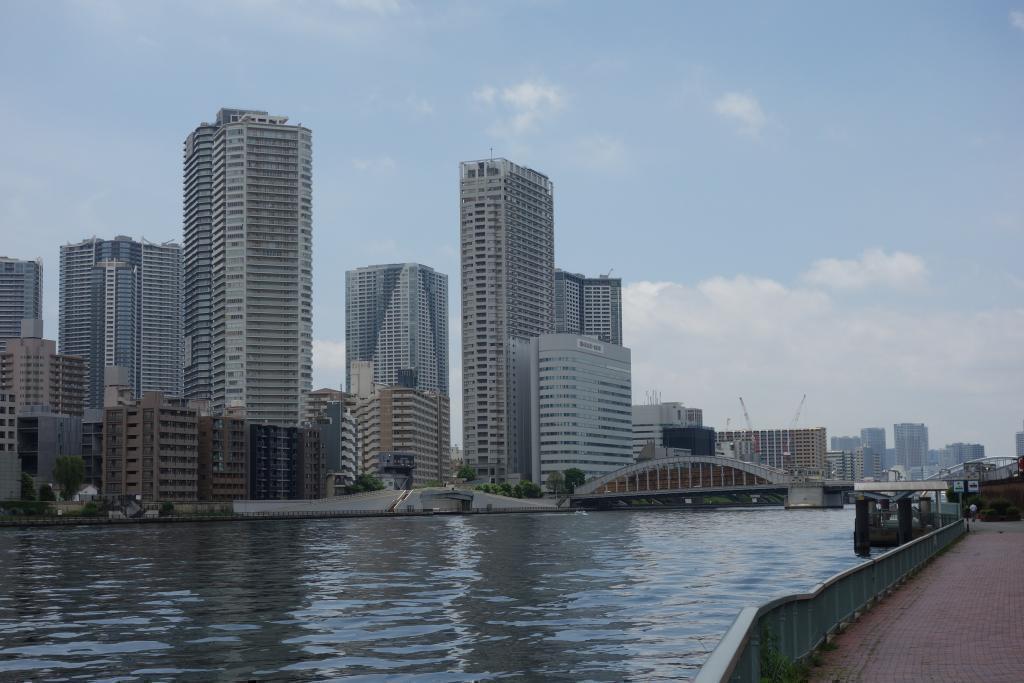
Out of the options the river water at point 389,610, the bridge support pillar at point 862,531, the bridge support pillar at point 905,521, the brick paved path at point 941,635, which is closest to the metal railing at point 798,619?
the brick paved path at point 941,635

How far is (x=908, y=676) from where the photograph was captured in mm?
21359

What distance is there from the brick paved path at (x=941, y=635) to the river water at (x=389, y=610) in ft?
22.1

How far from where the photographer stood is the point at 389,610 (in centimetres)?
5303

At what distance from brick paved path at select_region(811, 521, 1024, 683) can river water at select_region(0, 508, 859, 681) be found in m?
6.75

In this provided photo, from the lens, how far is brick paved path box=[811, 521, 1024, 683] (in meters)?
21.9

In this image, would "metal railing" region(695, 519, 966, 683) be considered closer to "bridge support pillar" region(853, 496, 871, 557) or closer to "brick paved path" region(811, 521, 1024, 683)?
"brick paved path" region(811, 521, 1024, 683)

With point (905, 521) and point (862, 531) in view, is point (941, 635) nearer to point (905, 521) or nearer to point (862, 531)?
point (862, 531)

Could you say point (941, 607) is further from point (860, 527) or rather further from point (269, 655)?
point (860, 527)

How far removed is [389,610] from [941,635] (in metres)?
30.7

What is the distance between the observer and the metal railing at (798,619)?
13.7m

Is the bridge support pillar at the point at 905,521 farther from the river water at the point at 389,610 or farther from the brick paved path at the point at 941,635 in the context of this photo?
the brick paved path at the point at 941,635

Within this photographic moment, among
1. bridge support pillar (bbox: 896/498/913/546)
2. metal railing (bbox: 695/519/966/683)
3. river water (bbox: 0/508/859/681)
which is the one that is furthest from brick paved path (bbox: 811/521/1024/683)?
bridge support pillar (bbox: 896/498/913/546)

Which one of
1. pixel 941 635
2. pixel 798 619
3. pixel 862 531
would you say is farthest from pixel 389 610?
pixel 862 531

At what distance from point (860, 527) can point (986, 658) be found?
254 feet
